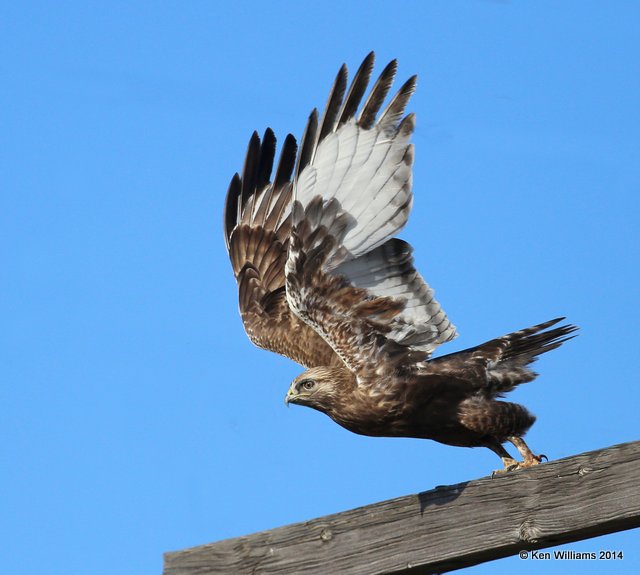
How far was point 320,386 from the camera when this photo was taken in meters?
6.06

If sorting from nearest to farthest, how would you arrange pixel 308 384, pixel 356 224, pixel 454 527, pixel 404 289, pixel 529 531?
pixel 529 531 → pixel 454 527 → pixel 356 224 → pixel 308 384 → pixel 404 289

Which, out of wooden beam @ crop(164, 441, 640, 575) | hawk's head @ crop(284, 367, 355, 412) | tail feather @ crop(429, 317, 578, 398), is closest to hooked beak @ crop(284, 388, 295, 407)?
hawk's head @ crop(284, 367, 355, 412)

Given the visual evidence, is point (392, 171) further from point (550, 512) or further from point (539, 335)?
point (550, 512)

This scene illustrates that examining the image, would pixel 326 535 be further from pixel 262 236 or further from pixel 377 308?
pixel 262 236

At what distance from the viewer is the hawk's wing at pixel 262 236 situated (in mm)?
7477

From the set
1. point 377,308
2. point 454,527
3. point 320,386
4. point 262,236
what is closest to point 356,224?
point 377,308

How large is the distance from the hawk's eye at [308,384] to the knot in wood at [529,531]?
317cm

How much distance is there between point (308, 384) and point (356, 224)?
38.5 inches

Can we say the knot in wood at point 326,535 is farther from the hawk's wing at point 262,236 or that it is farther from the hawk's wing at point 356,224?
the hawk's wing at point 262,236

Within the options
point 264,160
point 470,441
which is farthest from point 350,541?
point 264,160

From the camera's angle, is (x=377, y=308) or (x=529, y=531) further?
(x=377, y=308)

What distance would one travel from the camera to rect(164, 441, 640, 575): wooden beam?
2.93 meters

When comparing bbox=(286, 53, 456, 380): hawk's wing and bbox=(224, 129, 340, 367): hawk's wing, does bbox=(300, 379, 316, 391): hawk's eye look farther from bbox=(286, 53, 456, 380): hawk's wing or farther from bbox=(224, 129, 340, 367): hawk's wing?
bbox=(224, 129, 340, 367): hawk's wing

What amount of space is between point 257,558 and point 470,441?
2.65 metres
